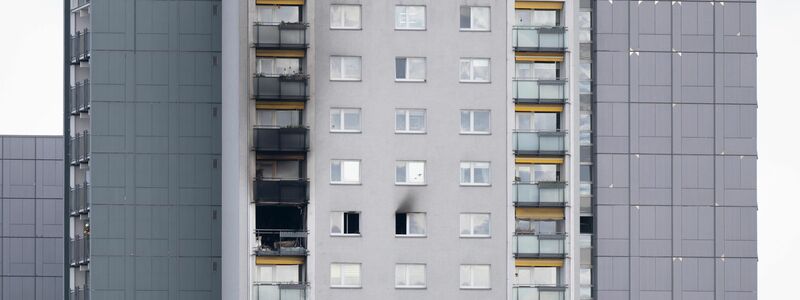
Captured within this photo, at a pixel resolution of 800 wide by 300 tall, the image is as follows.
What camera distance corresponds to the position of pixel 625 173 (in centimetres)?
15738

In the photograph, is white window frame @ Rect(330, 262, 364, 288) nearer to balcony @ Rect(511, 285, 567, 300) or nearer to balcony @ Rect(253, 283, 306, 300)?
balcony @ Rect(253, 283, 306, 300)

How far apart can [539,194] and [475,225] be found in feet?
14.0

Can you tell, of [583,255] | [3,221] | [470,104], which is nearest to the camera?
[470,104]

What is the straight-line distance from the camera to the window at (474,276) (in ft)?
461

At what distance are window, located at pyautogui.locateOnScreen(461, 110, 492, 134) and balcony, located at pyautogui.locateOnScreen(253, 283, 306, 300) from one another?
11.3 meters

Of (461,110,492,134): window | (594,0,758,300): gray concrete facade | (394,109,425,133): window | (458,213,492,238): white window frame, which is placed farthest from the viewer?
(594,0,758,300): gray concrete facade

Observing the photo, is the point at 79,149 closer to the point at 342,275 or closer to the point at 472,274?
the point at 342,275

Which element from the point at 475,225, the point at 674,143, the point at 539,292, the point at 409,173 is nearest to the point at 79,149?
the point at 409,173

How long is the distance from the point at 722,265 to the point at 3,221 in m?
57.2

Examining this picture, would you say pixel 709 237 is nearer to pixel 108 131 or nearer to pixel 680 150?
pixel 680 150

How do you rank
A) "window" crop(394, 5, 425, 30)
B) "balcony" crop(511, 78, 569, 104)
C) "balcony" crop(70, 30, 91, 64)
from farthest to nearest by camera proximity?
"balcony" crop(70, 30, 91, 64) < "balcony" crop(511, 78, 569, 104) < "window" crop(394, 5, 425, 30)

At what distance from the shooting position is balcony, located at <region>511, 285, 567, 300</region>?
14225 centimetres

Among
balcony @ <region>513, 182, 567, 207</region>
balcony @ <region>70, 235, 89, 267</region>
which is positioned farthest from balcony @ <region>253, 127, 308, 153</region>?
balcony @ <region>70, 235, 89, 267</region>

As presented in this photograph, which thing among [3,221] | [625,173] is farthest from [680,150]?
[3,221]
